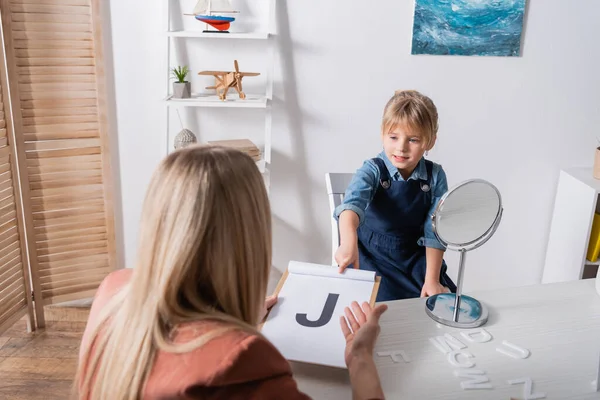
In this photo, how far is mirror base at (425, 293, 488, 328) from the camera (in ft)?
4.38

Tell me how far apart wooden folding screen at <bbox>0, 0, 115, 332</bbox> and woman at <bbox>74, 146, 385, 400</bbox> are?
1733 millimetres

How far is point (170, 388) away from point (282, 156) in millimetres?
1973

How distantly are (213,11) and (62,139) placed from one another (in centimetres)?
84

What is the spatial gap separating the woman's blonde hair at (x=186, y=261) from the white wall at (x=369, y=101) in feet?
5.82

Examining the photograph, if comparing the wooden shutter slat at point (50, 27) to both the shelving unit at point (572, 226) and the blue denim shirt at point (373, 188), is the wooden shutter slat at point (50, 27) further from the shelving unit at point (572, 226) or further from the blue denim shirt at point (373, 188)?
the shelving unit at point (572, 226)

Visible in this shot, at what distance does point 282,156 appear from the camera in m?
2.72

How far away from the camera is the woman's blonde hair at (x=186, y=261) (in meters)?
0.85

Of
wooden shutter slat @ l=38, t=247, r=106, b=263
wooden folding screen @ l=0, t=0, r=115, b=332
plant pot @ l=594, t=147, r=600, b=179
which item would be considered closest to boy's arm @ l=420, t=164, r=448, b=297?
plant pot @ l=594, t=147, r=600, b=179

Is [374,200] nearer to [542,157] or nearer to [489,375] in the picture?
[489,375]

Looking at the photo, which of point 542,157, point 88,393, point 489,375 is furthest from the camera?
point 542,157

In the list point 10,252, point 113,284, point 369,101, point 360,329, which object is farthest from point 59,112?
point 360,329

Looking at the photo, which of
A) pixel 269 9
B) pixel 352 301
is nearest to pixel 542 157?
pixel 269 9

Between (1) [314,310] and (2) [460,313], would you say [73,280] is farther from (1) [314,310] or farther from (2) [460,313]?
(2) [460,313]

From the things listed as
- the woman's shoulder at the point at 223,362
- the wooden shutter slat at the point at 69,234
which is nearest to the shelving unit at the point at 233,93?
the wooden shutter slat at the point at 69,234
